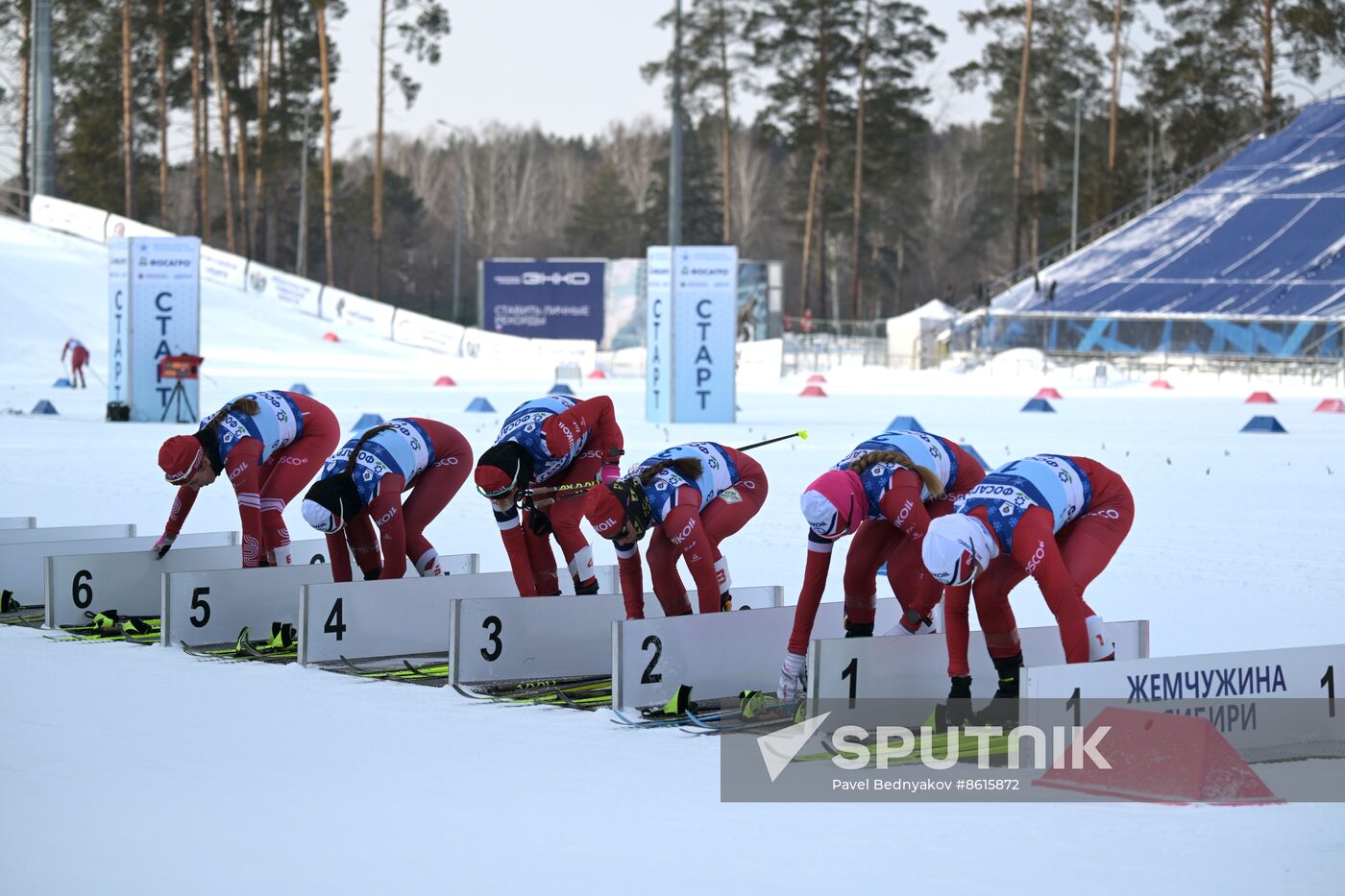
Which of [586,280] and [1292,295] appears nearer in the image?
[1292,295]

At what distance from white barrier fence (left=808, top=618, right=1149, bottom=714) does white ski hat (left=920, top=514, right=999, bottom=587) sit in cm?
82

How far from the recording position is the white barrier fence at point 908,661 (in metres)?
8.02

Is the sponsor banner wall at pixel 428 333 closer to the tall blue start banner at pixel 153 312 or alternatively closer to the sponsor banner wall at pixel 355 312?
the sponsor banner wall at pixel 355 312

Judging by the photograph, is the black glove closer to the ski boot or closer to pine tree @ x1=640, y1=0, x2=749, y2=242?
the ski boot

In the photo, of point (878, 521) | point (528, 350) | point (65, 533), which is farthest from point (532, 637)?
point (528, 350)

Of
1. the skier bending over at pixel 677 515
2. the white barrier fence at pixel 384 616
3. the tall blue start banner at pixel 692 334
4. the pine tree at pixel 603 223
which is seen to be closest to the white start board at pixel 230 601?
the white barrier fence at pixel 384 616

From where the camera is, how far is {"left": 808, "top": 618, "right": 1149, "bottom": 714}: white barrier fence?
802 centimetres

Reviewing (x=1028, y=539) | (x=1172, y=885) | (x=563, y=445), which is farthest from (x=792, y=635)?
(x=1172, y=885)

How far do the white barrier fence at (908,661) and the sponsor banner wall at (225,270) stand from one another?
50788mm

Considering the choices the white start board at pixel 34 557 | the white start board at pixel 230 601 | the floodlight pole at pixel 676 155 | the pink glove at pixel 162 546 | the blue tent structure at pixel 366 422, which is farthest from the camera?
the floodlight pole at pixel 676 155

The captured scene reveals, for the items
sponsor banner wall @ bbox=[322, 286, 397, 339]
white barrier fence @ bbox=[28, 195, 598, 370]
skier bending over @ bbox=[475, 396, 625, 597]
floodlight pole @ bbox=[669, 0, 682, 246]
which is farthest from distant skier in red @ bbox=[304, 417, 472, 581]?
sponsor banner wall @ bbox=[322, 286, 397, 339]

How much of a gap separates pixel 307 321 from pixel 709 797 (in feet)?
161

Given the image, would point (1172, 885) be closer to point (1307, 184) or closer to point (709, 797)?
point (709, 797)

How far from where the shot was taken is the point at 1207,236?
5244 centimetres
